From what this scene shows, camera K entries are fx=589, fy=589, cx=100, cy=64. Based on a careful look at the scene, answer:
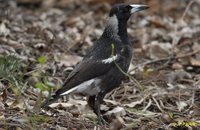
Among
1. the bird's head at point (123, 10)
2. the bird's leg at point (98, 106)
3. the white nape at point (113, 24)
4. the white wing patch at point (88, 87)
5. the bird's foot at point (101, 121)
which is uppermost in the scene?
the bird's head at point (123, 10)

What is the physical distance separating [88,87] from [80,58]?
194cm

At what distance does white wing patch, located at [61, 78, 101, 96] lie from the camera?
605 cm

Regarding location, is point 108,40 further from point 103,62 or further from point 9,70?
point 9,70

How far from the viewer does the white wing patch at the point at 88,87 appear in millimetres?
6050

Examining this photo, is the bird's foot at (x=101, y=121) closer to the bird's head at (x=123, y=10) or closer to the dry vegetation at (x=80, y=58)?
the dry vegetation at (x=80, y=58)

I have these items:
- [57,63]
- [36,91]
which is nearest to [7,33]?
[57,63]

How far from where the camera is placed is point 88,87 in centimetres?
614

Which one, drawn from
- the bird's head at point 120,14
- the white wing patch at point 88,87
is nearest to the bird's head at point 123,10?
the bird's head at point 120,14

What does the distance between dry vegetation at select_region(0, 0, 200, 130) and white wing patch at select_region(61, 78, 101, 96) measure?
23 centimetres

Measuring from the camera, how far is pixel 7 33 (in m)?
8.23

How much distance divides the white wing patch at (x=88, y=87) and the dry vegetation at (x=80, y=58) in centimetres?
23

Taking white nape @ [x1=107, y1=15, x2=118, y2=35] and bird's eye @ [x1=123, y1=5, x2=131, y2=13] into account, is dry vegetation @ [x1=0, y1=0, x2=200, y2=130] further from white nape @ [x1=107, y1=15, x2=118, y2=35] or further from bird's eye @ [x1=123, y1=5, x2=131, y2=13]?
bird's eye @ [x1=123, y1=5, x2=131, y2=13]

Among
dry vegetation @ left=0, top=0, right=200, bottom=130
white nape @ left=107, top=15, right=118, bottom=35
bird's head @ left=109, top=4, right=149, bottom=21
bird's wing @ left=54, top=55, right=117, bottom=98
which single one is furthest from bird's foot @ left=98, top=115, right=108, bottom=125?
bird's head @ left=109, top=4, right=149, bottom=21

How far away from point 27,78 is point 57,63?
0.78 m
